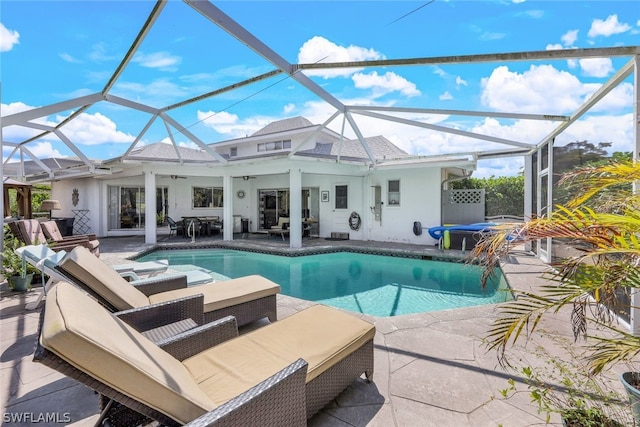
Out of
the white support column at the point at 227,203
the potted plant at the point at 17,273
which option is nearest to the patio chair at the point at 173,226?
the white support column at the point at 227,203

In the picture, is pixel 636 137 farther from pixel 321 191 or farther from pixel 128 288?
pixel 321 191

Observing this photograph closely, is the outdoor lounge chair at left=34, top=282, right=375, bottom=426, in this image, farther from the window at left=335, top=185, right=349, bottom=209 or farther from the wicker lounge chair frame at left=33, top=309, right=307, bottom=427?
the window at left=335, top=185, right=349, bottom=209

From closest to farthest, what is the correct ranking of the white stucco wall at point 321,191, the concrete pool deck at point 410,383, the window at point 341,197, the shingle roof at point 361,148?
1. the concrete pool deck at point 410,383
2. the white stucco wall at point 321,191
3. the shingle roof at point 361,148
4. the window at point 341,197

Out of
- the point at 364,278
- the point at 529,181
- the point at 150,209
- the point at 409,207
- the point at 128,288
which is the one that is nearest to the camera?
the point at 128,288

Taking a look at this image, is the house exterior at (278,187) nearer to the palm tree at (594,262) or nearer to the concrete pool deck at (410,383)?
the concrete pool deck at (410,383)

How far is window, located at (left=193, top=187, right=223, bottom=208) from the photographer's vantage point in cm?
1555

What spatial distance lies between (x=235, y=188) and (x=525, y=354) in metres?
14.9

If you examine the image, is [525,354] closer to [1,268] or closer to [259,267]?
[259,267]

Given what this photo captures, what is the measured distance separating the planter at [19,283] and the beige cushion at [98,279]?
3180mm

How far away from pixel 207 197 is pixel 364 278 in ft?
35.4

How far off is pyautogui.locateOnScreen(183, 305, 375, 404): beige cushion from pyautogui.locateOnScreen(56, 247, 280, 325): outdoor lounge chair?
1075 mm

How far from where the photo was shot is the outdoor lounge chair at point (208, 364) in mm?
1336

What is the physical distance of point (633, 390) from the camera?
175 cm

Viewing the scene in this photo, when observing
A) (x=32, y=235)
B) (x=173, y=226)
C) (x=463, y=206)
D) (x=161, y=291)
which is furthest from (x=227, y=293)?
(x=173, y=226)
